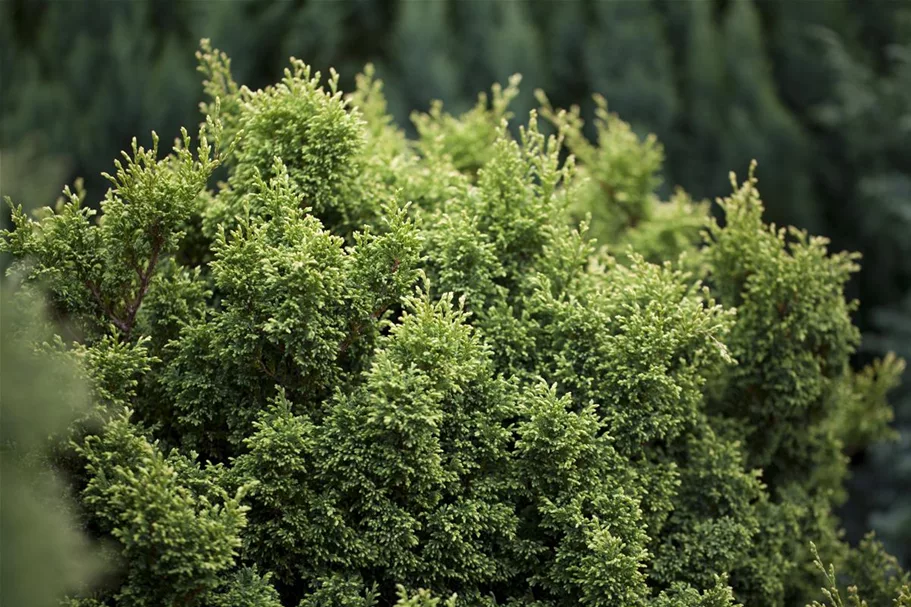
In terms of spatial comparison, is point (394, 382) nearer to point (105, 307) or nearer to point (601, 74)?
point (105, 307)

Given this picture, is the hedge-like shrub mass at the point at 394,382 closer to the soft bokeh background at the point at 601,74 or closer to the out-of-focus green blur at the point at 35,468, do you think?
the out-of-focus green blur at the point at 35,468

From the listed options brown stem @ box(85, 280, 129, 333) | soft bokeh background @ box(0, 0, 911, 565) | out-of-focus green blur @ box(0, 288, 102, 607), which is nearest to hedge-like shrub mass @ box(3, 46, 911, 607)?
brown stem @ box(85, 280, 129, 333)

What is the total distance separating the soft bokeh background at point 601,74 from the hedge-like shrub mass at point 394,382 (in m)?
7.84

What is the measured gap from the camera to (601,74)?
1390 centimetres

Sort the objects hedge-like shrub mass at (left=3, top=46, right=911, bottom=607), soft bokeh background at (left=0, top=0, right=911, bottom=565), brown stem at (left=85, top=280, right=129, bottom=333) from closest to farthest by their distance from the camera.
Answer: hedge-like shrub mass at (left=3, top=46, right=911, bottom=607) → brown stem at (left=85, top=280, right=129, bottom=333) → soft bokeh background at (left=0, top=0, right=911, bottom=565)

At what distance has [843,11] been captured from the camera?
14281 mm

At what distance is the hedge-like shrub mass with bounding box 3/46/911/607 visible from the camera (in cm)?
471

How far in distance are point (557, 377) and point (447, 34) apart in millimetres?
9170

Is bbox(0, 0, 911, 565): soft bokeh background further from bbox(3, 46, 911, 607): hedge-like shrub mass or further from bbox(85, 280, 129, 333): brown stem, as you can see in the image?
bbox(85, 280, 129, 333): brown stem

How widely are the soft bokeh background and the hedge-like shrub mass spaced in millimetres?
7838

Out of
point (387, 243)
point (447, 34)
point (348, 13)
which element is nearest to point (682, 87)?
point (447, 34)

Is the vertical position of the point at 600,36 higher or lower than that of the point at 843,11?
lower

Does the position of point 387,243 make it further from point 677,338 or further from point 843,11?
point 843,11

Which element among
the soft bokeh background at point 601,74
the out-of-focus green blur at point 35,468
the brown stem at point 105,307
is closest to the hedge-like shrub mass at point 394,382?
the brown stem at point 105,307
